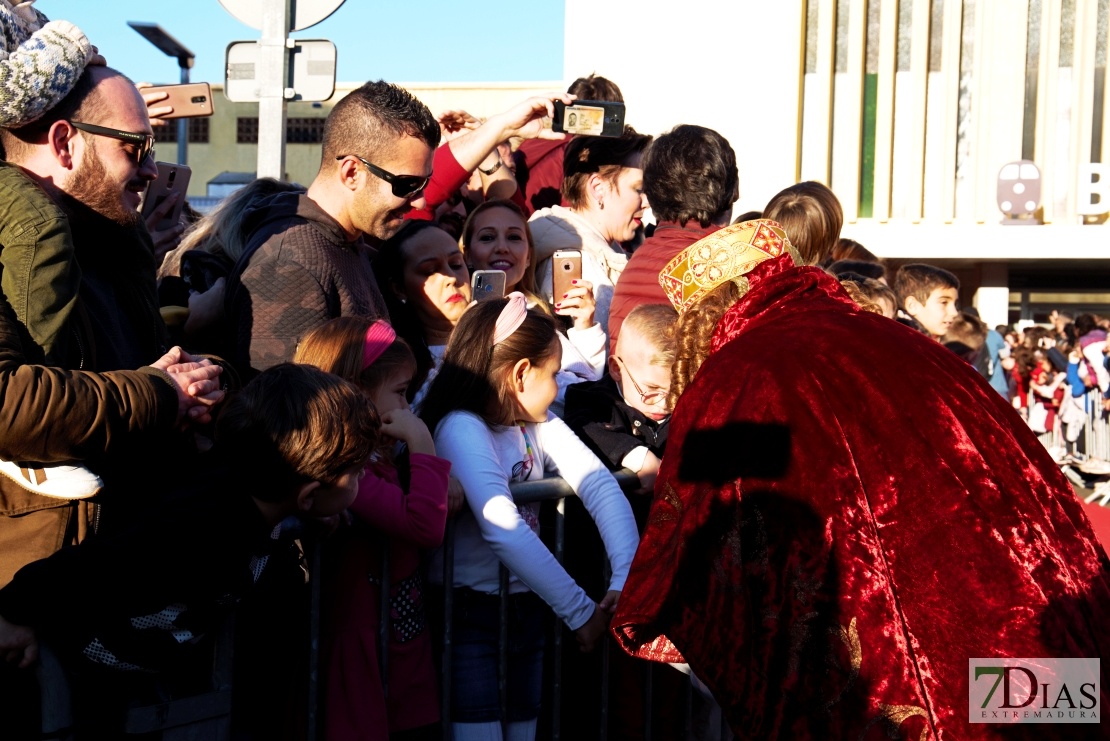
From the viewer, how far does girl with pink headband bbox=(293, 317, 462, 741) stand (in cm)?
312

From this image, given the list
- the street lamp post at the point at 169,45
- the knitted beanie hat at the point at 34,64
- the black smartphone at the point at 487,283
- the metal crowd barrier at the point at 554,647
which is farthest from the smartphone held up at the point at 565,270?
the street lamp post at the point at 169,45

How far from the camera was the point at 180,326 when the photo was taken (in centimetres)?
378

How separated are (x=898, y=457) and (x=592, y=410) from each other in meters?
1.66

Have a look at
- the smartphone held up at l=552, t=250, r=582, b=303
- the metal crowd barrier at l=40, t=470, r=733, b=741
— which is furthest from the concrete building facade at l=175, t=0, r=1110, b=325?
the metal crowd barrier at l=40, t=470, r=733, b=741

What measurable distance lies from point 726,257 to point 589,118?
1.96 m

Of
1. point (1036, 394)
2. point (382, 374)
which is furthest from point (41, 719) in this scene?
point (1036, 394)

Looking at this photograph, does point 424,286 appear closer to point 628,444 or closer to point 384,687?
point 628,444

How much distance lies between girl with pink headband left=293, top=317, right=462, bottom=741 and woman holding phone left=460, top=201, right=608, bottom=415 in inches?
51.1

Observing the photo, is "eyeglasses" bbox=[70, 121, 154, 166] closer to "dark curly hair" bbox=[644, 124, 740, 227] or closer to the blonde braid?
the blonde braid

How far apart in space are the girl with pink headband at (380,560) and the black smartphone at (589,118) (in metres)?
1.97

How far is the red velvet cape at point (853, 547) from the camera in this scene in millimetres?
2662

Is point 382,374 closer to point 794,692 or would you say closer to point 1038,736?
point 794,692

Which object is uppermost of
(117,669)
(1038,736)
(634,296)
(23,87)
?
(23,87)

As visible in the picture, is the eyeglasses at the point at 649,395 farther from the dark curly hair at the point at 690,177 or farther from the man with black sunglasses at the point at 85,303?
the man with black sunglasses at the point at 85,303
